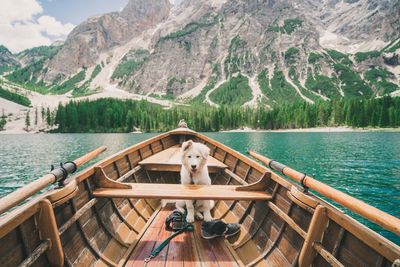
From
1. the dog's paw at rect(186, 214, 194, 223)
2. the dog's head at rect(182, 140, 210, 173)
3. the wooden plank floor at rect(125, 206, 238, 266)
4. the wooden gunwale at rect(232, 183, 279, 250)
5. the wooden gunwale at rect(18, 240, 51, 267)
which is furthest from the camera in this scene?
the dog's paw at rect(186, 214, 194, 223)

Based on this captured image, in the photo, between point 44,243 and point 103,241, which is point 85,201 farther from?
point 44,243

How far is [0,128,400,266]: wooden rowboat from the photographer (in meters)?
3.92

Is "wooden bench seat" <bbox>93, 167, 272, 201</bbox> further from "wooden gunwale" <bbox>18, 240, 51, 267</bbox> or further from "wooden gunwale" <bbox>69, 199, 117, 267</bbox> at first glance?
"wooden gunwale" <bbox>18, 240, 51, 267</bbox>

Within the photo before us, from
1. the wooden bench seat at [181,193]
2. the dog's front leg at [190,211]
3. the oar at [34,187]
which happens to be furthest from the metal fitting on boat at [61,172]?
the dog's front leg at [190,211]

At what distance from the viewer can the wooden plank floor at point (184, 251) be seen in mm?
5793

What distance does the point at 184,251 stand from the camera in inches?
246

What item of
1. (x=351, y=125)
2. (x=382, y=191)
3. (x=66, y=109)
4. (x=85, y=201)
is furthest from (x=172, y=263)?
(x=66, y=109)

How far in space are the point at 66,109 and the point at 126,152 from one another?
157 meters

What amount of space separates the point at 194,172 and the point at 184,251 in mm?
2196

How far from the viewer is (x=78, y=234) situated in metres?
5.55

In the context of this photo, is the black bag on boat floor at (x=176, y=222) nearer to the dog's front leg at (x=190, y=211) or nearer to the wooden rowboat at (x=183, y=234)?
the dog's front leg at (x=190, y=211)

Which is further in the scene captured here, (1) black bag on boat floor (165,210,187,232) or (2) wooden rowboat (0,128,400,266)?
(1) black bag on boat floor (165,210,187,232)

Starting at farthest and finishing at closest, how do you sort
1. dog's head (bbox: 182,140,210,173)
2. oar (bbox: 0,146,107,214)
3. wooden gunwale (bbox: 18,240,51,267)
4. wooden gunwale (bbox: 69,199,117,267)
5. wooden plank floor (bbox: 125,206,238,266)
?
dog's head (bbox: 182,140,210,173) → wooden plank floor (bbox: 125,206,238,266) → wooden gunwale (bbox: 69,199,117,267) → wooden gunwale (bbox: 18,240,51,267) → oar (bbox: 0,146,107,214)

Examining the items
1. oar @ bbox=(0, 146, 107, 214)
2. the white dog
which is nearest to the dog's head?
the white dog
